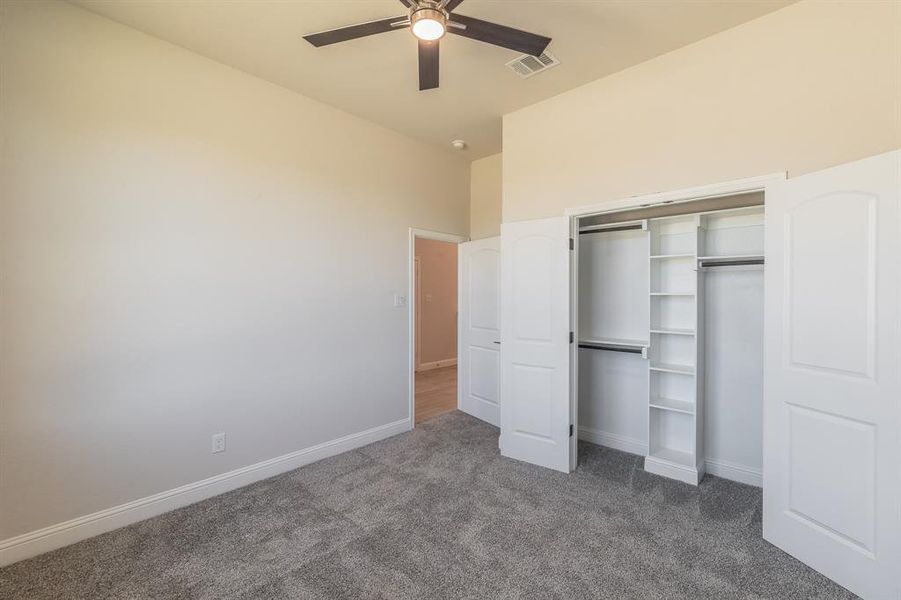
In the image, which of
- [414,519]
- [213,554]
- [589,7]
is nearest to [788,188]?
[589,7]

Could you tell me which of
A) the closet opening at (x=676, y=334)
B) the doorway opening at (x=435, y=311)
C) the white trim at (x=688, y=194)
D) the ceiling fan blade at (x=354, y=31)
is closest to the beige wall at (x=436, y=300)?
the doorway opening at (x=435, y=311)

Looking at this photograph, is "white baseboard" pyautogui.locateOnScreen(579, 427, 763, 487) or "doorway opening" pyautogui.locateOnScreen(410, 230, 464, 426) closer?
"white baseboard" pyautogui.locateOnScreen(579, 427, 763, 487)

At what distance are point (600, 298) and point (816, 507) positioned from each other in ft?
6.86

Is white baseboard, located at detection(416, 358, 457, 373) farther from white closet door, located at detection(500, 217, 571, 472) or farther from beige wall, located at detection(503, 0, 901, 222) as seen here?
beige wall, located at detection(503, 0, 901, 222)

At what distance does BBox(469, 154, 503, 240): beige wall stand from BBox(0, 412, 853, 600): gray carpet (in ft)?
9.00

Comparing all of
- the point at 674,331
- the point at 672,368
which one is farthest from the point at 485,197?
the point at 672,368

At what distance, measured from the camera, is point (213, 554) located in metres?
2.13

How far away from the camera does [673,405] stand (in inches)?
122

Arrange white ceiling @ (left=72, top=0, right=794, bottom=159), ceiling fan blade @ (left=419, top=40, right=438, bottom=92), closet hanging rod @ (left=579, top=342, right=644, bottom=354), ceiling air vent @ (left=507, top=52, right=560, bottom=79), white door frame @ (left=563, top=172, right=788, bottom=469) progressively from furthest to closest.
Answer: closet hanging rod @ (left=579, top=342, right=644, bottom=354) < ceiling air vent @ (left=507, top=52, right=560, bottom=79) < white door frame @ (left=563, top=172, right=788, bottom=469) < white ceiling @ (left=72, top=0, right=794, bottom=159) < ceiling fan blade @ (left=419, top=40, right=438, bottom=92)

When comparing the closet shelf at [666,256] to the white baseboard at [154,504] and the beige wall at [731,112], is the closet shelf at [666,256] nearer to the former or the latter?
the beige wall at [731,112]

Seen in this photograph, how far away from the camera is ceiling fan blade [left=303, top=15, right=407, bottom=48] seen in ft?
5.91

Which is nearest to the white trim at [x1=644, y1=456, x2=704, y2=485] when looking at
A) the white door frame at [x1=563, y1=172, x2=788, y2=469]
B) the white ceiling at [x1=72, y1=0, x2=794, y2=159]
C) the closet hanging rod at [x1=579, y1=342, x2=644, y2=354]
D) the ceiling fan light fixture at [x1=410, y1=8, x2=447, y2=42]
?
the white door frame at [x1=563, y1=172, x2=788, y2=469]

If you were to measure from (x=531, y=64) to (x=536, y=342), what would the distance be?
213cm

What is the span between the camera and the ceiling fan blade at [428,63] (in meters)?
1.94
